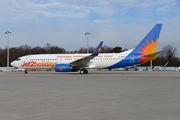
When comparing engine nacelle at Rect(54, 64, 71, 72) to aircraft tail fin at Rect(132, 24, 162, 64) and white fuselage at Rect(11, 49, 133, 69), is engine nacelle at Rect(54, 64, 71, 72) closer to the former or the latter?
white fuselage at Rect(11, 49, 133, 69)

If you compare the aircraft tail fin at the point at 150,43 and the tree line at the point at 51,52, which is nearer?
the aircraft tail fin at the point at 150,43

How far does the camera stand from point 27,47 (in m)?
112

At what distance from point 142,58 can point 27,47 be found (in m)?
87.1

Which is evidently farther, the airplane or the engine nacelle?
the airplane

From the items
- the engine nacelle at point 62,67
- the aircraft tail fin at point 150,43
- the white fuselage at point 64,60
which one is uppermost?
the aircraft tail fin at point 150,43

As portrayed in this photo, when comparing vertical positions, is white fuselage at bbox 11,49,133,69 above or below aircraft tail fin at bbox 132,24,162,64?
Result: below

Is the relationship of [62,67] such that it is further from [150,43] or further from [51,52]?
[51,52]

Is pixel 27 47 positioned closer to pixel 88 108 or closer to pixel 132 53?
pixel 132 53

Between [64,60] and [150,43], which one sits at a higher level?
[150,43]

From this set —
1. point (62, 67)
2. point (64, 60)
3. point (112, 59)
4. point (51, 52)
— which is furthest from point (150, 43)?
point (51, 52)

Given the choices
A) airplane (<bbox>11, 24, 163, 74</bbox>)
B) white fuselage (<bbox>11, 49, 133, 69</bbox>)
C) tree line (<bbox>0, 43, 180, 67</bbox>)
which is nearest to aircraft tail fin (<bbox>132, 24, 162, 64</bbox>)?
airplane (<bbox>11, 24, 163, 74</bbox>)

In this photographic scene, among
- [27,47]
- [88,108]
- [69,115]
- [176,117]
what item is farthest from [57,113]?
[27,47]

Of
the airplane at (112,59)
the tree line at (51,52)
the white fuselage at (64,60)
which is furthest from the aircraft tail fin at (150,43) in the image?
the tree line at (51,52)

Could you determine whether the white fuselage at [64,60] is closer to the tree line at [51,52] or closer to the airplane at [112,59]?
the airplane at [112,59]
